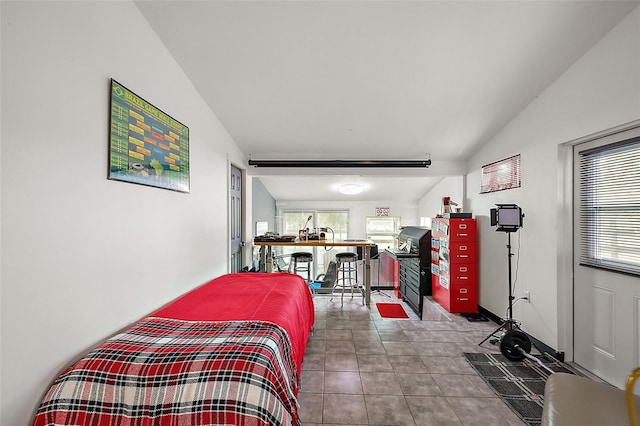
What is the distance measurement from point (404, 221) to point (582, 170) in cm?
451

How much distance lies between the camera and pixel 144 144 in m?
1.83

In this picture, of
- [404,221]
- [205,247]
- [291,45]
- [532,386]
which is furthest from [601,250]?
[404,221]

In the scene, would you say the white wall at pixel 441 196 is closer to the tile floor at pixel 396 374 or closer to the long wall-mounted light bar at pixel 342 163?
the long wall-mounted light bar at pixel 342 163

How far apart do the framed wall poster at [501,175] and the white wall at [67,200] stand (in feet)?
12.5

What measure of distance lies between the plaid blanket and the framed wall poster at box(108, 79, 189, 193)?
105 centimetres

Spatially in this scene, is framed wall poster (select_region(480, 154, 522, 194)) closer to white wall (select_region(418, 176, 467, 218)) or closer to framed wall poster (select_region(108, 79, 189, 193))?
white wall (select_region(418, 176, 467, 218))

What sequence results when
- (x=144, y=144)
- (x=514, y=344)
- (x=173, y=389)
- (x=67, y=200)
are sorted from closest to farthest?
(x=173, y=389) → (x=67, y=200) → (x=144, y=144) → (x=514, y=344)

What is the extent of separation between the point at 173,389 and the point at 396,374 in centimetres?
191

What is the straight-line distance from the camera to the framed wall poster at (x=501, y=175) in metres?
3.13

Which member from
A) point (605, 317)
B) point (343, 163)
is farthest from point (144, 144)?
point (605, 317)

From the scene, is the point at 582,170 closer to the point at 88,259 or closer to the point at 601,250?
the point at 601,250

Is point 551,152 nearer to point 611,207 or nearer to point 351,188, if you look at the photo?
point 611,207

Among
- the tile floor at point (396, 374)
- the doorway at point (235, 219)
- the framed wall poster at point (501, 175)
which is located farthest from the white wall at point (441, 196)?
the doorway at point (235, 219)

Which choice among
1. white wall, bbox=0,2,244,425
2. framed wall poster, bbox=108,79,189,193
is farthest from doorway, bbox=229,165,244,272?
white wall, bbox=0,2,244,425
